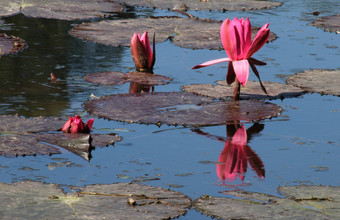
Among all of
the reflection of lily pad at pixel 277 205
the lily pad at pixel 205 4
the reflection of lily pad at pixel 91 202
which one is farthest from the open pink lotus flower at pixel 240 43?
the lily pad at pixel 205 4

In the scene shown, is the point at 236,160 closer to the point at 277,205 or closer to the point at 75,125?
the point at 277,205

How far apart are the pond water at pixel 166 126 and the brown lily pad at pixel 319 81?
0.19 ft

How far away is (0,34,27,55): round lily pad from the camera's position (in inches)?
223

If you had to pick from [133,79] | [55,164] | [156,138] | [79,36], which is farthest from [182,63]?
[55,164]

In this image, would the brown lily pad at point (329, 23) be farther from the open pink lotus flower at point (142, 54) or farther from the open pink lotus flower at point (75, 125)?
the open pink lotus flower at point (75, 125)

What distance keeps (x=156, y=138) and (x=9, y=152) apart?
0.83m

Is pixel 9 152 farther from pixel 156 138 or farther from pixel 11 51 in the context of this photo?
pixel 11 51

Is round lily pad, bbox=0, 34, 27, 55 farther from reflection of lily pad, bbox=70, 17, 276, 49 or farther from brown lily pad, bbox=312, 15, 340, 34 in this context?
brown lily pad, bbox=312, 15, 340, 34

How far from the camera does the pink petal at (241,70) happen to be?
4.25 m

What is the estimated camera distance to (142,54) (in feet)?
17.1

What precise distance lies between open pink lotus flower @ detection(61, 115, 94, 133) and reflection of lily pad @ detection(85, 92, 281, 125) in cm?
30

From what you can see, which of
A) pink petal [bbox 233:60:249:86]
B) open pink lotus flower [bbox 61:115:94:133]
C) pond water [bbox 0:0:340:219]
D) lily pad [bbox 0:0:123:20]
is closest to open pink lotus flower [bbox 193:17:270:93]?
pink petal [bbox 233:60:249:86]

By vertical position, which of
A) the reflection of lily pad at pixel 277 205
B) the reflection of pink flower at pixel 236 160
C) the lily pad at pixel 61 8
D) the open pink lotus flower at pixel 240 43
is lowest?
the reflection of pink flower at pixel 236 160

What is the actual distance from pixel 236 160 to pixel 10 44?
9.74 ft
